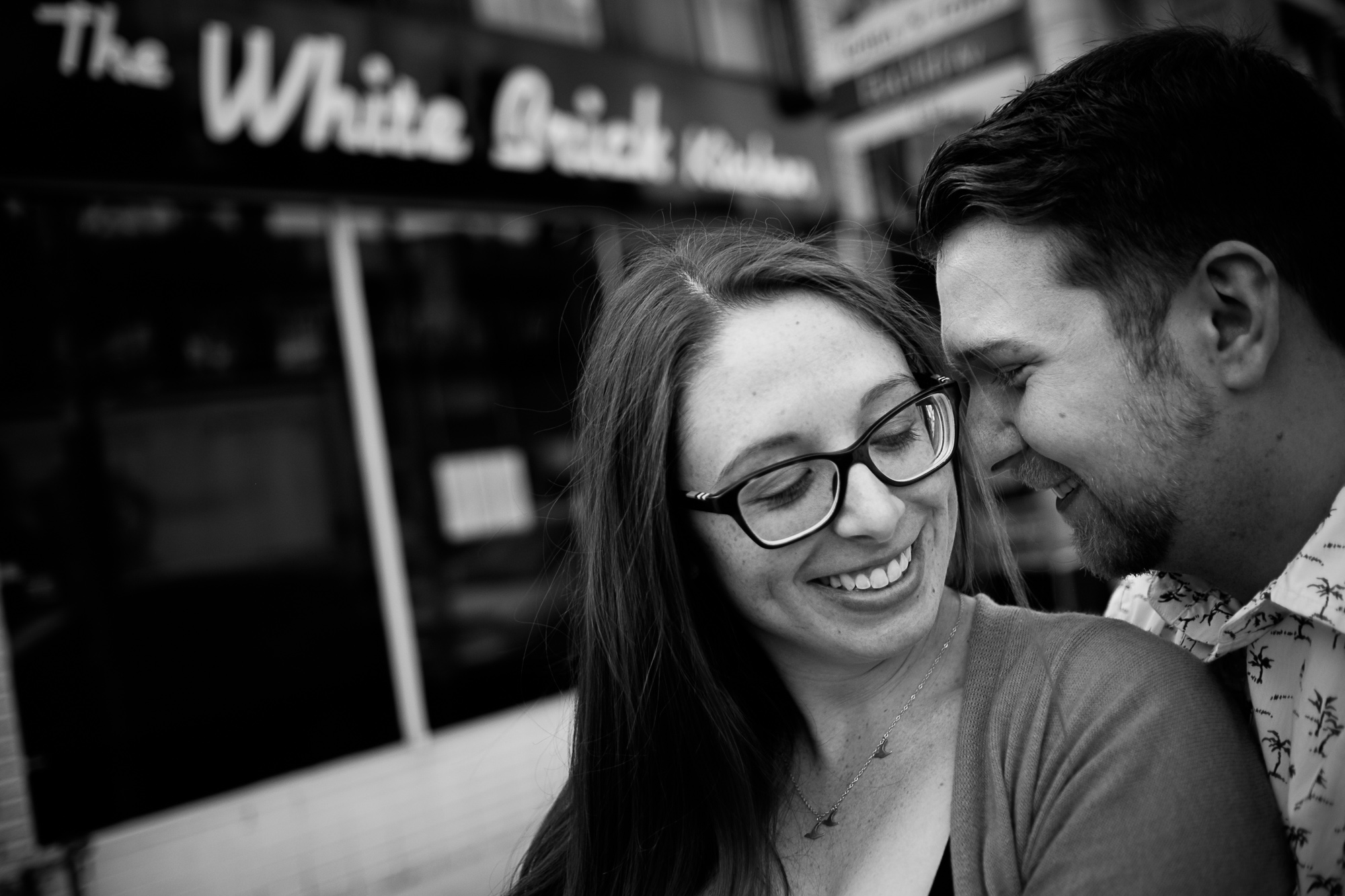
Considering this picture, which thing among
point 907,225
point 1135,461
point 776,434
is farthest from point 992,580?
point 907,225

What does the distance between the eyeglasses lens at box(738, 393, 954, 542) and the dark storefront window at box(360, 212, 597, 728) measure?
11.2 feet

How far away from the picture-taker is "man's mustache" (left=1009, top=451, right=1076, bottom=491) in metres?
1.63

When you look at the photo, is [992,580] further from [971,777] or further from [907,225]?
[907,225]

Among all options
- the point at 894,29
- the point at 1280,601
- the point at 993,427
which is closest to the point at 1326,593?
the point at 1280,601

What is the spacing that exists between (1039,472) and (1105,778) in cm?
60

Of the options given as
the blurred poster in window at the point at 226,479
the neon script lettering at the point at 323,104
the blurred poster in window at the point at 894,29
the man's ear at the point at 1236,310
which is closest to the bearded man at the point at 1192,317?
the man's ear at the point at 1236,310

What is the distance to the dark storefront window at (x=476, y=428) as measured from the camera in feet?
16.8

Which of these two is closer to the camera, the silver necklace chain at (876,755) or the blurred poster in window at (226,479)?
the silver necklace chain at (876,755)

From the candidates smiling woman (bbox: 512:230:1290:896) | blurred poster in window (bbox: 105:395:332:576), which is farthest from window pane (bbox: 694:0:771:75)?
smiling woman (bbox: 512:230:1290:896)

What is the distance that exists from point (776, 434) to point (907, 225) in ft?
17.3

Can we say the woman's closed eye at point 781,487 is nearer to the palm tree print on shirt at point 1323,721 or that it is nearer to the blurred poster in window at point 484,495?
the palm tree print on shirt at point 1323,721

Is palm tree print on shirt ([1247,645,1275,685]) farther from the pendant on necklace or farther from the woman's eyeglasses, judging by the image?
the pendant on necklace

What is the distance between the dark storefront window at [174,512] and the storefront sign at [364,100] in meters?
0.40

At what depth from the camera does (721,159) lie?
251 inches
